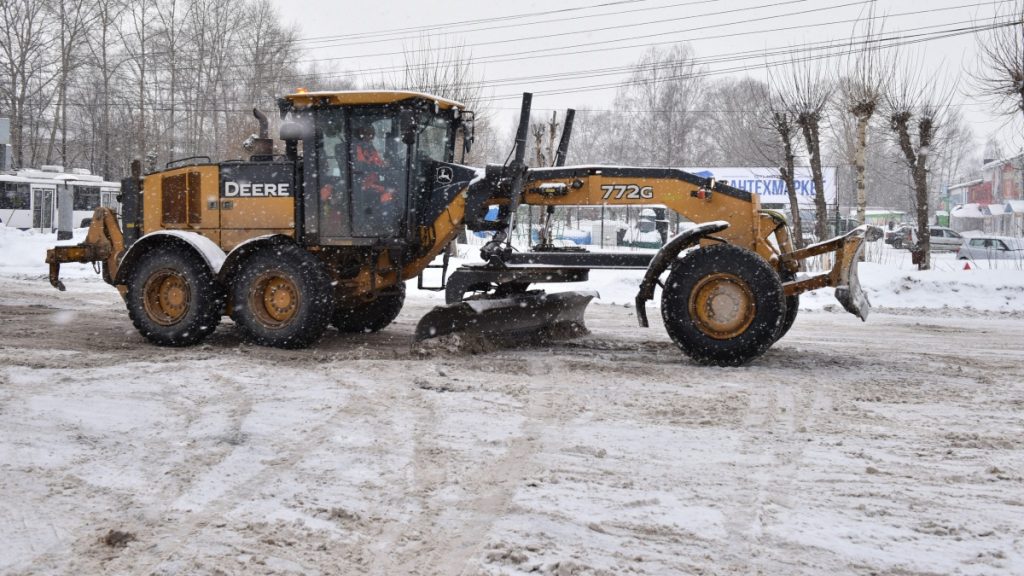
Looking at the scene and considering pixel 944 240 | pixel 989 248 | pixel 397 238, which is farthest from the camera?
pixel 944 240

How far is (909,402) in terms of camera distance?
273 inches

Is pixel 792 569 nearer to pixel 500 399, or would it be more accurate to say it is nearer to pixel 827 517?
pixel 827 517

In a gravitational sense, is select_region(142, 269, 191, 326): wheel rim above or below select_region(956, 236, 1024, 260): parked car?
below

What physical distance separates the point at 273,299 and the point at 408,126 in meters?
2.25

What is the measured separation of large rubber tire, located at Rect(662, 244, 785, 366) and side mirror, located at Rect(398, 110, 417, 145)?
2.88 m

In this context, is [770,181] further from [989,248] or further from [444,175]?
[444,175]

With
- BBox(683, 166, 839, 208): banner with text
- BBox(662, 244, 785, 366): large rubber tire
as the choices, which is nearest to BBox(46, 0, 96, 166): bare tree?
BBox(683, 166, 839, 208): banner with text

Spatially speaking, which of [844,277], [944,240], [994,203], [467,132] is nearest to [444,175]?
[467,132]

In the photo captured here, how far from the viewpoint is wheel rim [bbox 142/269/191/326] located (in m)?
9.77

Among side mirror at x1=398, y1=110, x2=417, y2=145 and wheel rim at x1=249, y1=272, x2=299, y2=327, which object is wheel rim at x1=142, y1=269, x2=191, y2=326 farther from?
side mirror at x1=398, y1=110, x2=417, y2=145

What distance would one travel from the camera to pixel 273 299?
31.3ft

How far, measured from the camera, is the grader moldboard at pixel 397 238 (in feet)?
27.8

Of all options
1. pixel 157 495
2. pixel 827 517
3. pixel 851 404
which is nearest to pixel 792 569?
pixel 827 517

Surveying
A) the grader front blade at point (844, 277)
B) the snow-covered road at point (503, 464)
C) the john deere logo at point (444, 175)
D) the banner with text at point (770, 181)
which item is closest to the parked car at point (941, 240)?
the banner with text at point (770, 181)
